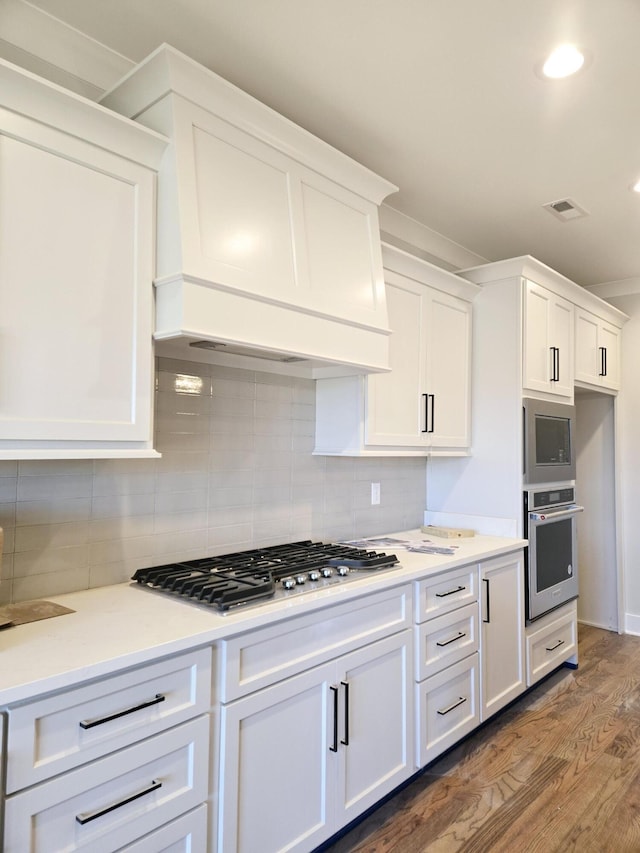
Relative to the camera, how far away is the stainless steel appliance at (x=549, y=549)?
3.09 m

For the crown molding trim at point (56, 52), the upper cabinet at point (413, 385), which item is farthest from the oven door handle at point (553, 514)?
the crown molding trim at point (56, 52)

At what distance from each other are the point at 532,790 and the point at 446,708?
1.47 feet

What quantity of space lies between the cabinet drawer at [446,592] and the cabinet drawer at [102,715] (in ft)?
3.49

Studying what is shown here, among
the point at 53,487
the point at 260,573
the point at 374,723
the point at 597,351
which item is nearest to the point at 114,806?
the point at 260,573

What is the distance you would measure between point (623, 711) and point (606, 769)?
25.8 inches

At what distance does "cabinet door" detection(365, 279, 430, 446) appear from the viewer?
103 inches

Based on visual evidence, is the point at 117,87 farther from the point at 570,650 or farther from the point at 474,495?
the point at 570,650

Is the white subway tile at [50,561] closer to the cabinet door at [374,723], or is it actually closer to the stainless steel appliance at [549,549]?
the cabinet door at [374,723]

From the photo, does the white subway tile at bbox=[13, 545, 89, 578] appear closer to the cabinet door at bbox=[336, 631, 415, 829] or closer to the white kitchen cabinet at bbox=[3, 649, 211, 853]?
the white kitchen cabinet at bbox=[3, 649, 211, 853]

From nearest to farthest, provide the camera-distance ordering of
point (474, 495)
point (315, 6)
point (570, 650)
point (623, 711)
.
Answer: point (315, 6) → point (623, 711) → point (474, 495) → point (570, 650)

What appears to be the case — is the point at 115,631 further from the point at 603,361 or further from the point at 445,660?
the point at 603,361

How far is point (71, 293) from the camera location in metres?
1.51

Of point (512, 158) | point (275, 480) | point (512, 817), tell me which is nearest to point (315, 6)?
point (512, 158)

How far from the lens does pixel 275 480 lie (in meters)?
2.54
